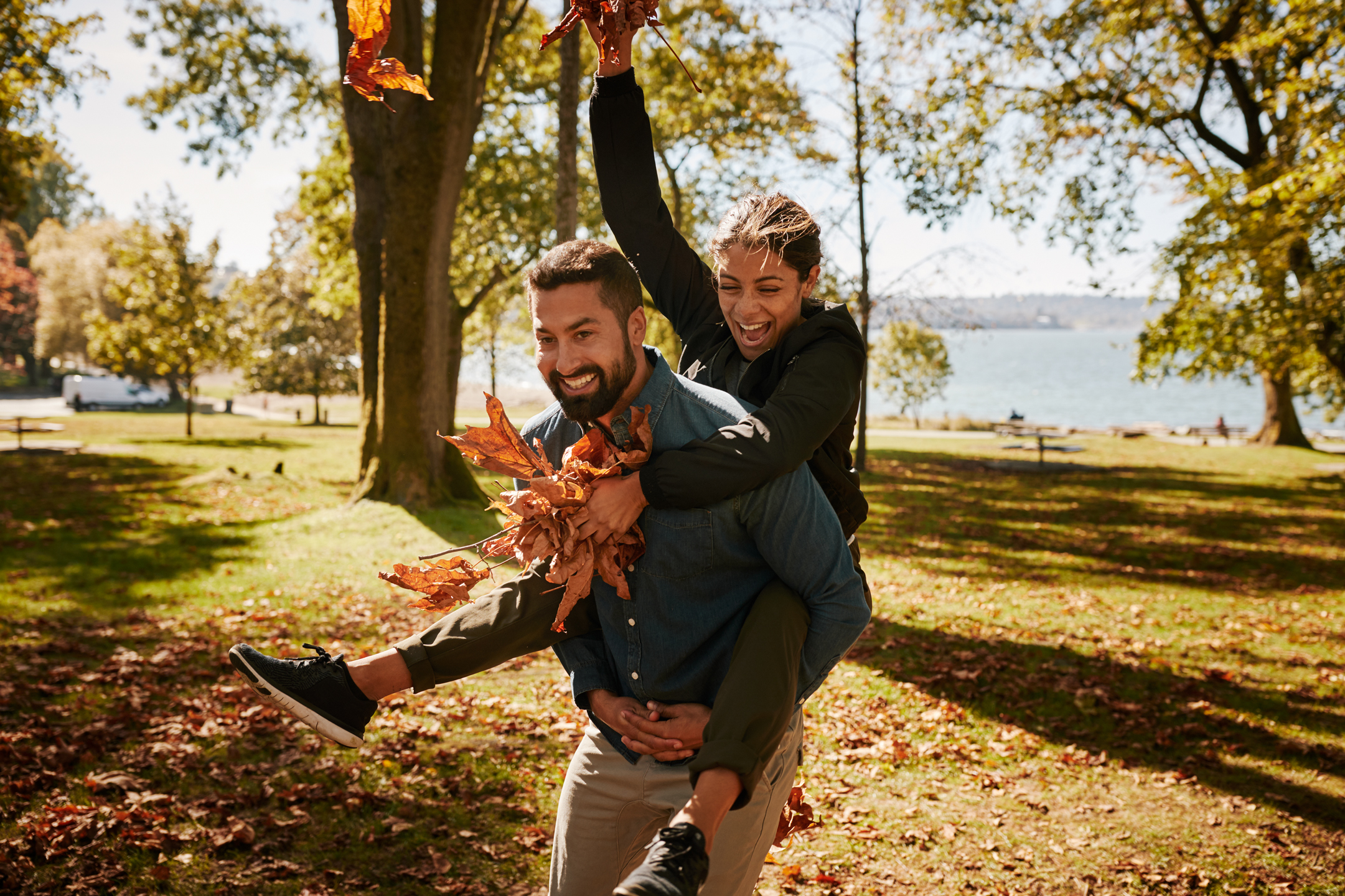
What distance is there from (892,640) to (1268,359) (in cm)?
1296

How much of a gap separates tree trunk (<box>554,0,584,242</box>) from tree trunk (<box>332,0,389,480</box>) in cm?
461

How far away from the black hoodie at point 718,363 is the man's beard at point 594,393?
9.4 inches

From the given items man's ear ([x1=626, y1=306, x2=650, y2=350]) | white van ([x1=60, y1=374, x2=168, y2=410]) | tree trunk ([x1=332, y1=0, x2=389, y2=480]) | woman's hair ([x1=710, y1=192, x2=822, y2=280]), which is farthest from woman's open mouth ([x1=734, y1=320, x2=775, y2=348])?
white van ([x1=60, y1=374, x2=168, y2=410])

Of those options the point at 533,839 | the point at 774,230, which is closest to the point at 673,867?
the point at 774,230

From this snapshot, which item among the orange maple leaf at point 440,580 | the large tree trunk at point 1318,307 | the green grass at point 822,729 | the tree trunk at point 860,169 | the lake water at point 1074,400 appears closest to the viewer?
the orange maple leaf at point 440,580

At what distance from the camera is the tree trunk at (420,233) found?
12094mm

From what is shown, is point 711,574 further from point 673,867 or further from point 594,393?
point 673,867

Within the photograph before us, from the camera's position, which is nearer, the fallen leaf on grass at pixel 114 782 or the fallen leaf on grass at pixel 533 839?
the fallen leaf on grass at pixel 533 839

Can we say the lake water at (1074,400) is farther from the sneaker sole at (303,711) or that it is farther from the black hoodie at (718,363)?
the sneaker sole at (303,711)

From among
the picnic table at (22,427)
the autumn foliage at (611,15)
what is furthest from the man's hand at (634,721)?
the picnic table at (22,427)

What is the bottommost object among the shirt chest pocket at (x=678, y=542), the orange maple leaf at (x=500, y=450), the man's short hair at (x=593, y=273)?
the shirt chest pocket at (x=678, y=542)

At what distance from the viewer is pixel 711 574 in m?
2.53

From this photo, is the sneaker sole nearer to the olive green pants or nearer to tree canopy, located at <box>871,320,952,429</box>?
the olive green pants

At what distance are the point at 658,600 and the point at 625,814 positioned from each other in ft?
2.25
